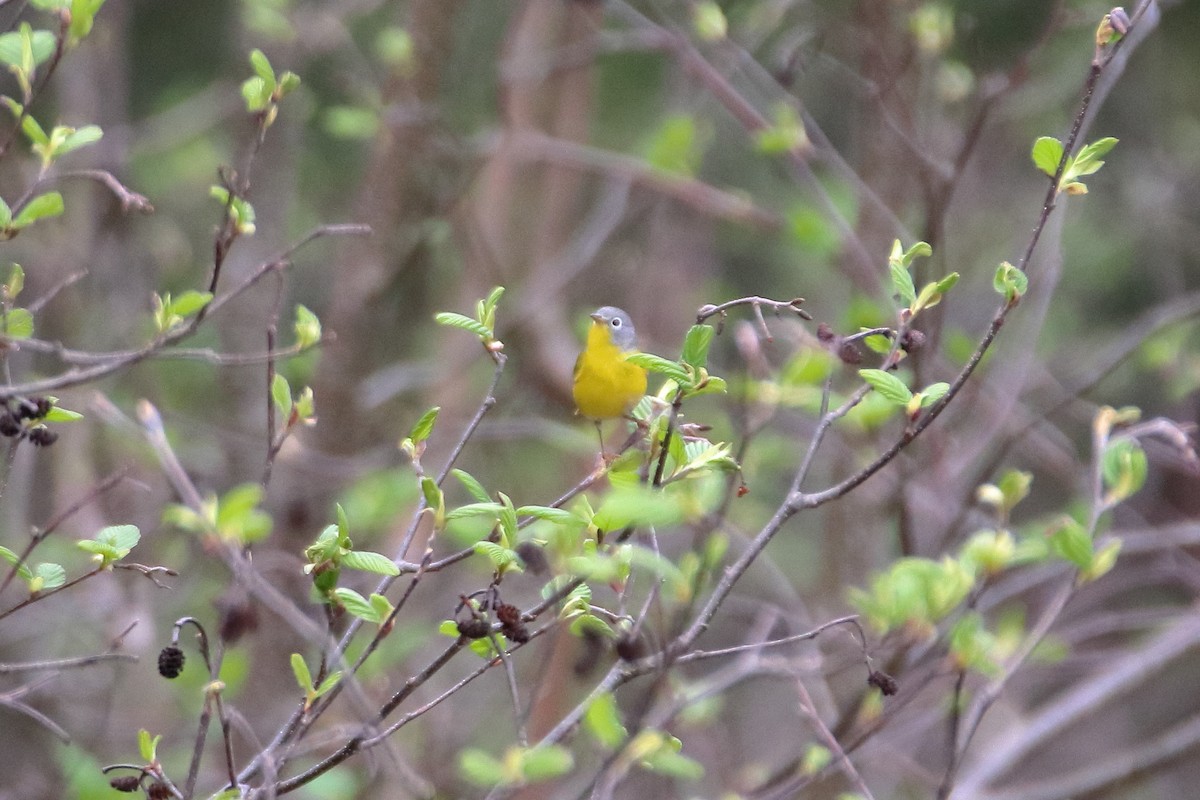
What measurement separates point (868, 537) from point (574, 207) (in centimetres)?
314

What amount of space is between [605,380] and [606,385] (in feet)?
0.08

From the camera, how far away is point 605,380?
357 cm

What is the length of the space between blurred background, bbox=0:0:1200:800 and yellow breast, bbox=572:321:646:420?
30 centimetres

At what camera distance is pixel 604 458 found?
217 cm

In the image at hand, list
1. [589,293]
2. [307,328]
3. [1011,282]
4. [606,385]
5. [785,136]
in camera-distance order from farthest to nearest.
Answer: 1. [589,293]
2. [785,136]
3. [606,385]
4. [307,328]
5. [1011,282]

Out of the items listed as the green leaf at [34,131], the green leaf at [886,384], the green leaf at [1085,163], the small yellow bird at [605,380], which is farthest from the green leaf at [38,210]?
the small yellow bird at [605,380]

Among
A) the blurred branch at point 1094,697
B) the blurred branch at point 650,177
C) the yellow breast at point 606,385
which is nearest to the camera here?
the yellow breast at point 606,385

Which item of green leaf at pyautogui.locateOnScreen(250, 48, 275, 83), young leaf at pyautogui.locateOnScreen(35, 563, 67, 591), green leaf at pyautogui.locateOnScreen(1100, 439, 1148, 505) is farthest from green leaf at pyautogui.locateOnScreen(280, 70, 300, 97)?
green leaf at pyautogui.locateOnScreen(1100, 439, 1148, 505)

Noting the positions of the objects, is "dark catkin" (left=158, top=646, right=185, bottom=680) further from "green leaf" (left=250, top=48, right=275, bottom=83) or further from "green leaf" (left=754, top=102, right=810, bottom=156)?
"green leaf" (left=754, top=102, right=810, bottom=156)

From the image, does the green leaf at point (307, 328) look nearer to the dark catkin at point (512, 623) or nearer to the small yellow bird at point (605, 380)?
the dark catkin at point (512, 623)

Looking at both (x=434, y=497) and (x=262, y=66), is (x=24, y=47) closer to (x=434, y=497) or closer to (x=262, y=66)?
(x=262, y=66)

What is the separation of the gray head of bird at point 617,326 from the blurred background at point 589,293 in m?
0.39

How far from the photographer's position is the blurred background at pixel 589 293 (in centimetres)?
408

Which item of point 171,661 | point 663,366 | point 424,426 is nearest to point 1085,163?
point 663,366
